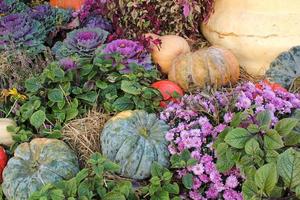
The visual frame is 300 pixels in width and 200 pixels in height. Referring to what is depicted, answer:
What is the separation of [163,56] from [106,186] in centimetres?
108

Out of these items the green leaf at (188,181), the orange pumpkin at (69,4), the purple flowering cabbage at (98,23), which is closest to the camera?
the green leaf at (188,181)

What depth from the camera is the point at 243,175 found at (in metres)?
1.96

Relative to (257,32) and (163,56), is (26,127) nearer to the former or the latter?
(163,56)

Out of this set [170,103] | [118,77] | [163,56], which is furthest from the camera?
[163,56]

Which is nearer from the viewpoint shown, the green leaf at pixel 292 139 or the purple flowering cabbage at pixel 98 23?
the green leaf at pixel 292 139

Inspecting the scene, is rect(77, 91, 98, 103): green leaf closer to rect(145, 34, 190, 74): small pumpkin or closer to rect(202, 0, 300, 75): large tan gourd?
rect(145, 34, 190, 74): small pumpkin

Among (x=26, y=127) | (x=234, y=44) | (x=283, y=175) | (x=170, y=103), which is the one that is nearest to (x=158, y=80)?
(x=170, y=103)

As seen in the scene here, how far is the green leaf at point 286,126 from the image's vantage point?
1.93m

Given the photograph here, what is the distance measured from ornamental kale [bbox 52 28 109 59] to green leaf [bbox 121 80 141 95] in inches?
19.1

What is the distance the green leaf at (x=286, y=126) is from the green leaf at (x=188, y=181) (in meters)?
0.43

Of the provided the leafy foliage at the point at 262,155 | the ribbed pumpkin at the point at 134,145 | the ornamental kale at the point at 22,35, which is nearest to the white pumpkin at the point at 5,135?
the ribbed pumpkin at the point at 134,145

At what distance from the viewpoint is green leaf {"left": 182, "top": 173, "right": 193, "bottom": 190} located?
2.10 m

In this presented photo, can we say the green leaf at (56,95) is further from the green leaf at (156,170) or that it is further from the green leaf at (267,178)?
the green leaf at (267,178)

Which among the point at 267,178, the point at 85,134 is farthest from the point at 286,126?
the point at 85,134
